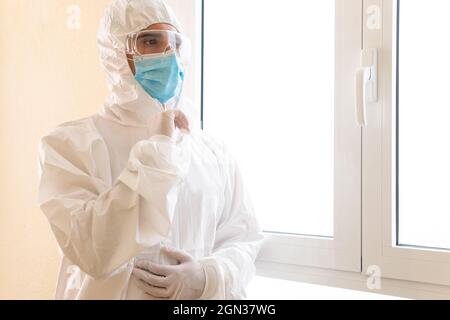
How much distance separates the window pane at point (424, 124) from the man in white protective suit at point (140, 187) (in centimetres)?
50

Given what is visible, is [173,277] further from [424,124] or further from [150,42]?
[424,124]

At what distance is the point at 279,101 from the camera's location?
1.79 meters

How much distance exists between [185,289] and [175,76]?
0.54 meters

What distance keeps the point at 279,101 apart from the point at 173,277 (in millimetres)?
741

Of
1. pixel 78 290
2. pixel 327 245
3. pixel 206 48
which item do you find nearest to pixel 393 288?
pixel 327 245

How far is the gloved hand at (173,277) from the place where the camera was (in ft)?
4.36

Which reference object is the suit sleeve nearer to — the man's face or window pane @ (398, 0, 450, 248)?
the man's face

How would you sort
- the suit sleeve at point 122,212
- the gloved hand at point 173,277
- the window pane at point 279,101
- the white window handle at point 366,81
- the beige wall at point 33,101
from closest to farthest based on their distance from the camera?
the suit sleeve at point 122,212, the gloved hand at point 173,277, the white window handle at point 366,81, the window pane at point 279,101, the beige wall at point 33,101

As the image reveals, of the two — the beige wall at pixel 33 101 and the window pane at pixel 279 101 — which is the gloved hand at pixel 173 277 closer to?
the window pane at pixel 279 101

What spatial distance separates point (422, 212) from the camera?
5.10 ft

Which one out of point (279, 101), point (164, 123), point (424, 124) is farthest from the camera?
point (279, 101)

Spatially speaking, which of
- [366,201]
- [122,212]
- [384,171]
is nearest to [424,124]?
[384,171]

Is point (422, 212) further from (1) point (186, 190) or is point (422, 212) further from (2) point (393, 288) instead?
(1) point (186, 190)

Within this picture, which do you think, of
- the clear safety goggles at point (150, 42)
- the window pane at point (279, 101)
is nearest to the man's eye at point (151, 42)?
the clear safety goggles at point (150, 42)
